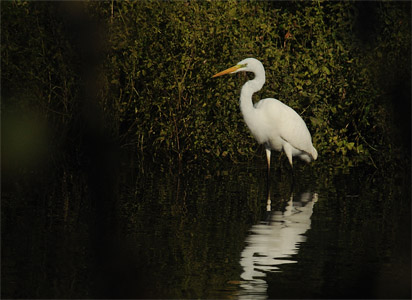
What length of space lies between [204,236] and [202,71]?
18.2 feet

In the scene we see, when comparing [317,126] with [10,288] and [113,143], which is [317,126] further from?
[10,288]

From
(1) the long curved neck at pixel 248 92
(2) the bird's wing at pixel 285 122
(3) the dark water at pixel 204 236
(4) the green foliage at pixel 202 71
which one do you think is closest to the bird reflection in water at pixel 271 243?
(3) the dark water at pixel 204 236

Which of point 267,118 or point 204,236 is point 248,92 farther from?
point 204,236

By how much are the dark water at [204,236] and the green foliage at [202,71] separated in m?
1.34

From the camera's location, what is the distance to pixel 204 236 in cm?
779

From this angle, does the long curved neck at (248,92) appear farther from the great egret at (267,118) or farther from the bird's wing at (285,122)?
the bird's wing at (285,122)

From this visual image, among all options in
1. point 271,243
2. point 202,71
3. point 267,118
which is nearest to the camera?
point 271,243

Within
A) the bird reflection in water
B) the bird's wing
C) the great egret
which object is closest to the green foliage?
the great egret

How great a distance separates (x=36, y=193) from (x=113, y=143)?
150 inches

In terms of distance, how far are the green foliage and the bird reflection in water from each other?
354 centimetres

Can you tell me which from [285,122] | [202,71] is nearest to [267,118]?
[285,122]

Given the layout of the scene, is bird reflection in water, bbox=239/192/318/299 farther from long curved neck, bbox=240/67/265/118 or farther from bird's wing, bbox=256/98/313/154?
long curved neck, bbox=240/67/265/118

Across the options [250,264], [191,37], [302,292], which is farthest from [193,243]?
[191,37]

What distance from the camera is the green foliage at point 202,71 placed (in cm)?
1300
